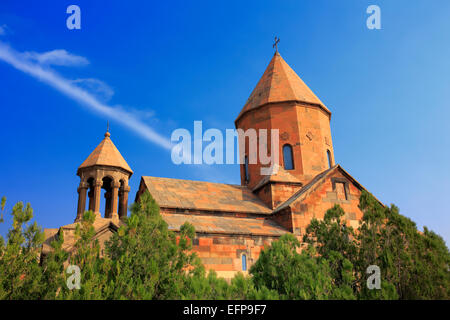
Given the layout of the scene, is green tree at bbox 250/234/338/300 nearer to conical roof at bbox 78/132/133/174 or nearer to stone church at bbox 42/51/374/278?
stone church at bbox 42/51/374/278

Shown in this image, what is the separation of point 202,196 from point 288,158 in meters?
3.93

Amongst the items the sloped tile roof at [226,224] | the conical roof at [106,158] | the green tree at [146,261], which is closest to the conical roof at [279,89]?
the conical roof at [106,158]

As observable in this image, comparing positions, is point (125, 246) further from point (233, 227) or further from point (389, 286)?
point (389, 286)

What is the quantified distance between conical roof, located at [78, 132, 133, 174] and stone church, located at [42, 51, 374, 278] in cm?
3

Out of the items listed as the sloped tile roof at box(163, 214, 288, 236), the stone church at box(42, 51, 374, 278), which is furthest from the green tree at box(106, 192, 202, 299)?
the sloped tile roof at box(163, 214, 288, 236)

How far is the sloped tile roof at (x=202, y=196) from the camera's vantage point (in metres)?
10.3

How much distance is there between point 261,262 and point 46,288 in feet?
13.4

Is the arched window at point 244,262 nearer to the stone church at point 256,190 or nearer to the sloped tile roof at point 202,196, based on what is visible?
the stone church at point 256,190

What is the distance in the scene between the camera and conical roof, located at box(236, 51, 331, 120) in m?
13.7
